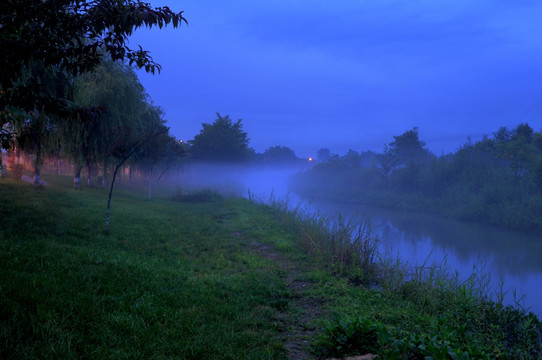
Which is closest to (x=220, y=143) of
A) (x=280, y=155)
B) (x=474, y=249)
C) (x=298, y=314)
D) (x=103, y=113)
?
(x=103, y=113)

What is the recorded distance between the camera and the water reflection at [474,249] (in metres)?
11.5

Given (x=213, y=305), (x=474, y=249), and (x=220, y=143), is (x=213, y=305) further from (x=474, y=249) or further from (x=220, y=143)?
(x=220, y=143)

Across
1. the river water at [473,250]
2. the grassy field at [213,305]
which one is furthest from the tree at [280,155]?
the grassy field at [213,305]

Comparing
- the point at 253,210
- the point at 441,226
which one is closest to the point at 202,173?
the point at 253,210

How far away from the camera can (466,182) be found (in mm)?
32656

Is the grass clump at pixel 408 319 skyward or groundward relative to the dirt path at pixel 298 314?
skyward

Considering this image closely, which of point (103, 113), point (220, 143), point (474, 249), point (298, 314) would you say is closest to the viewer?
point (298, 314)

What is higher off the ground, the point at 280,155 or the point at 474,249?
the point at 280,155

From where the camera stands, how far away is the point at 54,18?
3221mm

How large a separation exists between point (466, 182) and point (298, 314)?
33497 millimetres

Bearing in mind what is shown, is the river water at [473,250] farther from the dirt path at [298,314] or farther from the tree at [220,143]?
the tree at [220,143]

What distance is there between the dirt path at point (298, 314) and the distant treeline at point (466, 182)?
2210 cm

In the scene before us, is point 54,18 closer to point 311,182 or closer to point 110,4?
point 110,4

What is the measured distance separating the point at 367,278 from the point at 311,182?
192ft
